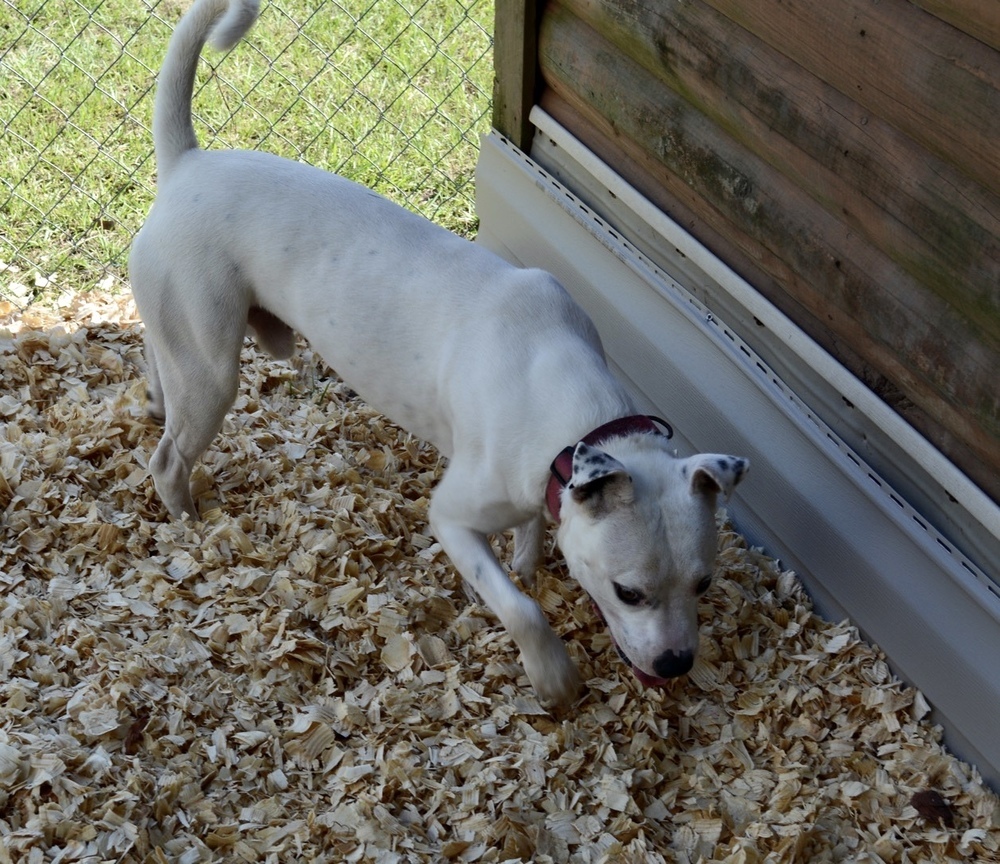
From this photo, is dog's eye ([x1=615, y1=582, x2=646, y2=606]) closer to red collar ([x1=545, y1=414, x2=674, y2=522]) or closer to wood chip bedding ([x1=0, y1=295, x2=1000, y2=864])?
red collar ([x1=545, y1=414, x2=674, y2=522])

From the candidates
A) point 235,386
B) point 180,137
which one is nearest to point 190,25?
point 180,137

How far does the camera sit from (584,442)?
2822 millimetres

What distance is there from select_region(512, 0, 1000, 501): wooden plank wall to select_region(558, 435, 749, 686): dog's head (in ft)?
2.16

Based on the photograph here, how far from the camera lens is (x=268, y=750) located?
2.99 meters

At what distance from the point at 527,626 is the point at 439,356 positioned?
83cm

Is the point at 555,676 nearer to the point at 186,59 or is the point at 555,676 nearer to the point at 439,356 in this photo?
the point at 439,356

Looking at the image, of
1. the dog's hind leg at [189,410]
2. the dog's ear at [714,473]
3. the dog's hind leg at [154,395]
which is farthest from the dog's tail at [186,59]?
the dog's ear at [714,473]

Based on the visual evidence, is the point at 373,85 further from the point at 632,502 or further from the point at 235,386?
the point at 632,502

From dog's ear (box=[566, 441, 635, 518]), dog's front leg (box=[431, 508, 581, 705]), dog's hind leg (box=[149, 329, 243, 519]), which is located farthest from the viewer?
dog's hind leg (box=[149, 329, 243, 519])

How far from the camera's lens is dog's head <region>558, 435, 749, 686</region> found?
266 centimetres

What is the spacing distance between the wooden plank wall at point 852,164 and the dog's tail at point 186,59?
52.6 inches

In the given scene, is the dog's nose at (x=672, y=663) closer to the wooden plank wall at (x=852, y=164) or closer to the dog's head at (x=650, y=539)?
the dog's head at (x=650, y=539)

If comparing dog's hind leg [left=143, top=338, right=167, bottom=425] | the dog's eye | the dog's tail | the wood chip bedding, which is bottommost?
the wood chip bedding

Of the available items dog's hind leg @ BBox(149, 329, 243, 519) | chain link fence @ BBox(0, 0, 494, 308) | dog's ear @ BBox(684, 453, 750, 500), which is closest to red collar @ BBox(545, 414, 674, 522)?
dog's ear @ BBox(684, 453, 750, 500)
